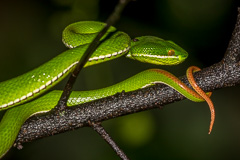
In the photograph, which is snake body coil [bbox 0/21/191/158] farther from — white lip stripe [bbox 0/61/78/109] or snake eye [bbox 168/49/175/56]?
snake eye [bbox 168/49/175/56]

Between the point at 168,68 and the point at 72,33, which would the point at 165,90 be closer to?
the point at 72,33

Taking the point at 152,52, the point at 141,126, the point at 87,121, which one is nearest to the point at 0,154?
the point at 87,121

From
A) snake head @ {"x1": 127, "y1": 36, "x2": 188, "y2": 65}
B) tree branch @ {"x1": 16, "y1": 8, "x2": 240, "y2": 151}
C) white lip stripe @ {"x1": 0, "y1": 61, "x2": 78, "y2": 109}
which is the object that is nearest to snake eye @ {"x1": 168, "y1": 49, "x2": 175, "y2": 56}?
snake head @ {"x1": 127, "y1": 36, "x2": 188, "y2": 65}

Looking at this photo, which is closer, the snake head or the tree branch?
the tree branch

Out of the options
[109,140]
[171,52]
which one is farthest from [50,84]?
[171,52]

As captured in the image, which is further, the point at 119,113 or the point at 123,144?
the point at 123,144

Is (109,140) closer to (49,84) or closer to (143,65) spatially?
(49,84)
